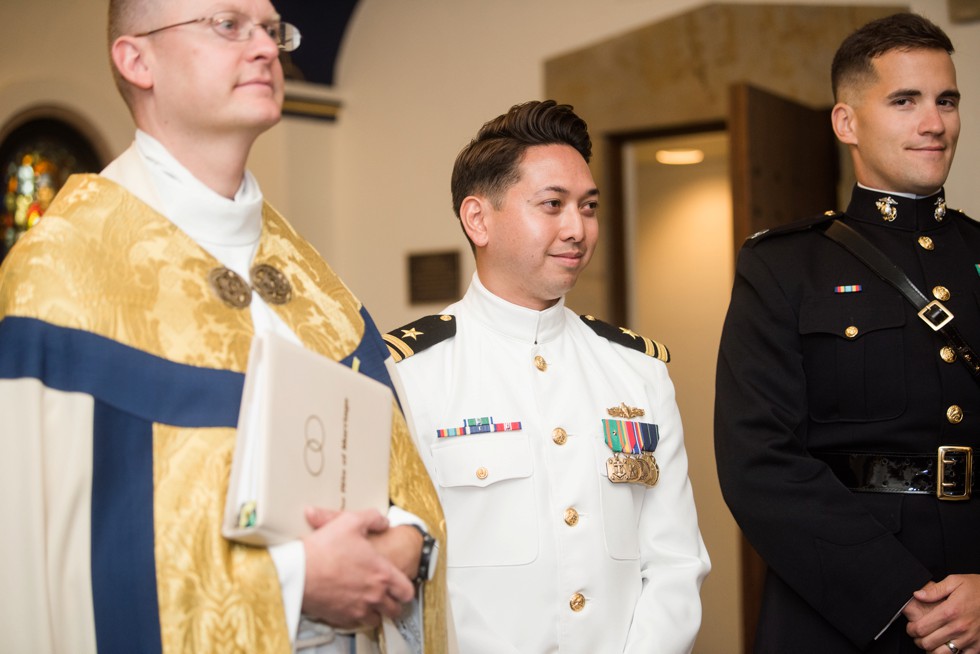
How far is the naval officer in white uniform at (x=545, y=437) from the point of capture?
207 cm

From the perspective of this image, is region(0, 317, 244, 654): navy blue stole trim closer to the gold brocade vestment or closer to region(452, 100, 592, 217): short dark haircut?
the gold brocade vestment

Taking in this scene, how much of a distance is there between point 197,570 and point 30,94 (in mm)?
4941

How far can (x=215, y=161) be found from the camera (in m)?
1.66

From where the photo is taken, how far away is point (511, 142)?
2.40 meters

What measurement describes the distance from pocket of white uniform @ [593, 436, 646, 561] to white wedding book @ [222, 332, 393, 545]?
0.70m

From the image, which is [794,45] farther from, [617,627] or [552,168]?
[617,627]

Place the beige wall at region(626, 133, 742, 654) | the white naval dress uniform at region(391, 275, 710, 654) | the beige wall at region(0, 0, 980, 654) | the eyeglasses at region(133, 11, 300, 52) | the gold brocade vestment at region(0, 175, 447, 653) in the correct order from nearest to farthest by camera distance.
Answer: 1. the gold brocade vestment at region(0, 175, 447, 653)
2. the eyeglasses at region(133, 11, 300, 52)
3. the white naval dress uniform at region(391, 275, 710, 654)
4. the beige wall at region(626, 133, 742, 654)
5. the beige wall at region(0, 0, 980, 654)

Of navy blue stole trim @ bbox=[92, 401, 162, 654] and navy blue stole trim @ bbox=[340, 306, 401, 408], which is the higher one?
navy blue stole trim @ bbox=[340, 306, 401, 408]

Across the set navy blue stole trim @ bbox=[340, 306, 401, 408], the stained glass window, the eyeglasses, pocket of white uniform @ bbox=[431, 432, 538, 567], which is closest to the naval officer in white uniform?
pocket of white uniform @ bbox=[431, 432, 538, 567]

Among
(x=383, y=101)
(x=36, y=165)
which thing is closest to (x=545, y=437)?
(x=383, y=101)

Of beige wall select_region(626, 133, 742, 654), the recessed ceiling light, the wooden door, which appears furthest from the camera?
the recessed ceiling light

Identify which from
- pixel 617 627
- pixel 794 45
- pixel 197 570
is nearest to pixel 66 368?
pixel 197 570

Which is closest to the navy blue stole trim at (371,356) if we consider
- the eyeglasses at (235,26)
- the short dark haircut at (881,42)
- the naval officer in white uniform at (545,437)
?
the naval officer in white uniform at (545,437)

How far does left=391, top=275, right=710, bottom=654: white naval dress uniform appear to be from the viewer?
206cm
